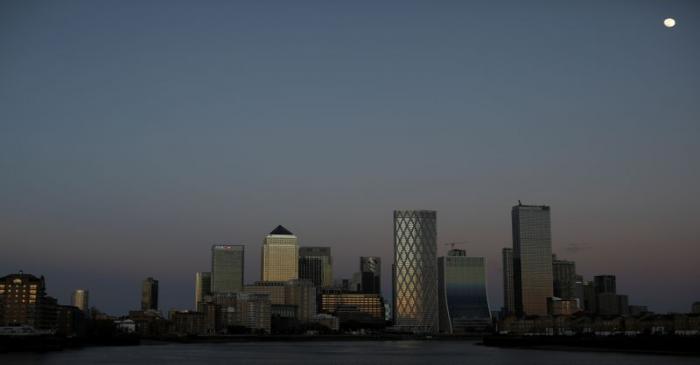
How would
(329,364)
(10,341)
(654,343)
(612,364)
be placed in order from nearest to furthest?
(612,364) < (329,364) < (654,343) < (10,341)

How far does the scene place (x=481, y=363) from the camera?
126 meters

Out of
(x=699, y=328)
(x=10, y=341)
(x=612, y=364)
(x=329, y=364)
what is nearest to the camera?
(x=612, y=364)

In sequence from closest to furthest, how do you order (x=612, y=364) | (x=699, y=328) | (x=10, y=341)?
1. (x=612, y=364)
2. (x=10, y=341)
3. (x=699, y=328)

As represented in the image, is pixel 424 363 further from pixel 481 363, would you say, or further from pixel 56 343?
pixel 56 343

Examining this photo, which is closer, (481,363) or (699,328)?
(481,363)

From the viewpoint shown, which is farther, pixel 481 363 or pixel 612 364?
pixel 481 363

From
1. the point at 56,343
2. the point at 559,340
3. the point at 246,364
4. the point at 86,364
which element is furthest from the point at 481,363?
the point at 56,343

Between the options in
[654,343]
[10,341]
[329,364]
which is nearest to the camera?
[329,364]

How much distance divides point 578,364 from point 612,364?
14.3 ft

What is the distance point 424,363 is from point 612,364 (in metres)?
26.2

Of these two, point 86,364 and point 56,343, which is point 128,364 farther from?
point 56,343

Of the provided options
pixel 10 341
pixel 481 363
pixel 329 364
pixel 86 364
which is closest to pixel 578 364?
pixel 481 363

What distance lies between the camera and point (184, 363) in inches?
4919

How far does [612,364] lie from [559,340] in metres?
84.8
